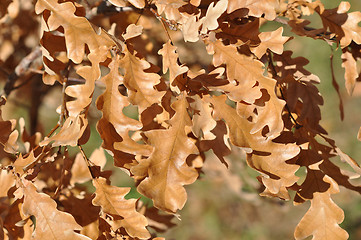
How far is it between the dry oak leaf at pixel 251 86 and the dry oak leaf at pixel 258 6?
84mm

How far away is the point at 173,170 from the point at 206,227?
276 centimetres

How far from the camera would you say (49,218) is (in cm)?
73

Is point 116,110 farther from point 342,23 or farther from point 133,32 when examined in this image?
point 342,23

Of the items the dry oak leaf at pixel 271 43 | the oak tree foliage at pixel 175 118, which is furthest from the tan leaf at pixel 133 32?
the dry oak leaf at pixel 271 43

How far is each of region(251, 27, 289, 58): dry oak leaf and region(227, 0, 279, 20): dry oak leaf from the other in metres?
0.03

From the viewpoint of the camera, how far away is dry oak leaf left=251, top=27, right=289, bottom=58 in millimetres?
758

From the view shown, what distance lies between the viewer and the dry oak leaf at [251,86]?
70 centimetres

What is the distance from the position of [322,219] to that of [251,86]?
0.32 meters

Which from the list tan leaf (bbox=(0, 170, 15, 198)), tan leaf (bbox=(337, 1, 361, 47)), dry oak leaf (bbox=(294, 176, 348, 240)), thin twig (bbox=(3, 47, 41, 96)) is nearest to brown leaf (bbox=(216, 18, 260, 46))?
tan leaf (bbox=(337, 1, 361, 47))

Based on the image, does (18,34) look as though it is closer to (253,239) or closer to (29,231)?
(29,231)

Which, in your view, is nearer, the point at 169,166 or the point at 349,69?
the point at 169,166

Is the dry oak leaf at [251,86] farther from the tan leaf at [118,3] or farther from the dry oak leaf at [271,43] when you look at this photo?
the tan leaf at [118,3]

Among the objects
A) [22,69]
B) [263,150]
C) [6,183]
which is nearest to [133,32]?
[263,150]

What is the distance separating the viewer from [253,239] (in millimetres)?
3174
